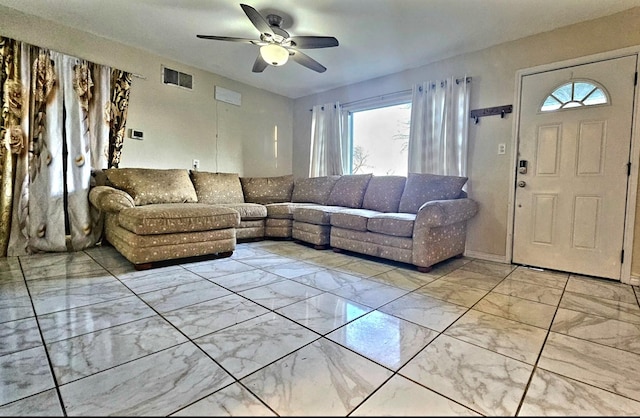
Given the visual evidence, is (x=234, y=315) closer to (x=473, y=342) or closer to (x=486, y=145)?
(x=473, y=342)

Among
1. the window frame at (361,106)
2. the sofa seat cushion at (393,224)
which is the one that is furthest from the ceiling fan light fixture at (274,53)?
the window frame at (361,106)

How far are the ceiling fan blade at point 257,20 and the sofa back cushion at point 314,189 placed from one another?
222 centimetres

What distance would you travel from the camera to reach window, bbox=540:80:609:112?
267 centimetres

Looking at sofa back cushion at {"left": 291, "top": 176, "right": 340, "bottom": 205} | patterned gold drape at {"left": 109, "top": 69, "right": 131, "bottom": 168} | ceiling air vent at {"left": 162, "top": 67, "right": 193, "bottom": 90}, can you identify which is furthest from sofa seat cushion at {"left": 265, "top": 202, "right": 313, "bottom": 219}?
ceiling air vent at {"left": 162, "top": 67, "right": 193, "bottom": 90}

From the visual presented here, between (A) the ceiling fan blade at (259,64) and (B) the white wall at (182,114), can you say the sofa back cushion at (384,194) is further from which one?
(B) the white wall at (182,114)

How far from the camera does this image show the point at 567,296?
2203 mm

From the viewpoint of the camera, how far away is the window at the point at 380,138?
4238mm

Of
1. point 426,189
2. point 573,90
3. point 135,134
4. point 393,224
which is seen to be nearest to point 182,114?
point 135,134

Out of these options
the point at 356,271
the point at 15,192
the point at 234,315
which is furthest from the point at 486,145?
the point at 15,192

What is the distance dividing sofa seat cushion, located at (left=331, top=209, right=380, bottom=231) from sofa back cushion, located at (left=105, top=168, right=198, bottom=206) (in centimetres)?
177

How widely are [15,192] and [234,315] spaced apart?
2823 mm

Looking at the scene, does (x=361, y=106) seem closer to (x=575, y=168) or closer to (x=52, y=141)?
(x=575, y=168)

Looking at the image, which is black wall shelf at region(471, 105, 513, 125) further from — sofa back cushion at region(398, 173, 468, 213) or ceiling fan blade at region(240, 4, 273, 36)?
ceiling fan blade at region(240, 4, 273, 36)

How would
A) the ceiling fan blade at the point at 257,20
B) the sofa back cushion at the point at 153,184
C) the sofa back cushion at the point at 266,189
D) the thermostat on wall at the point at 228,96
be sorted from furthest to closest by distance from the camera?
the sofa back cushion at the point at 266,189, the thermostat on wall at the point at 228,96, the sofa back cushion at the point at 153,184, the ceiling fan blade at the point at 257,20
